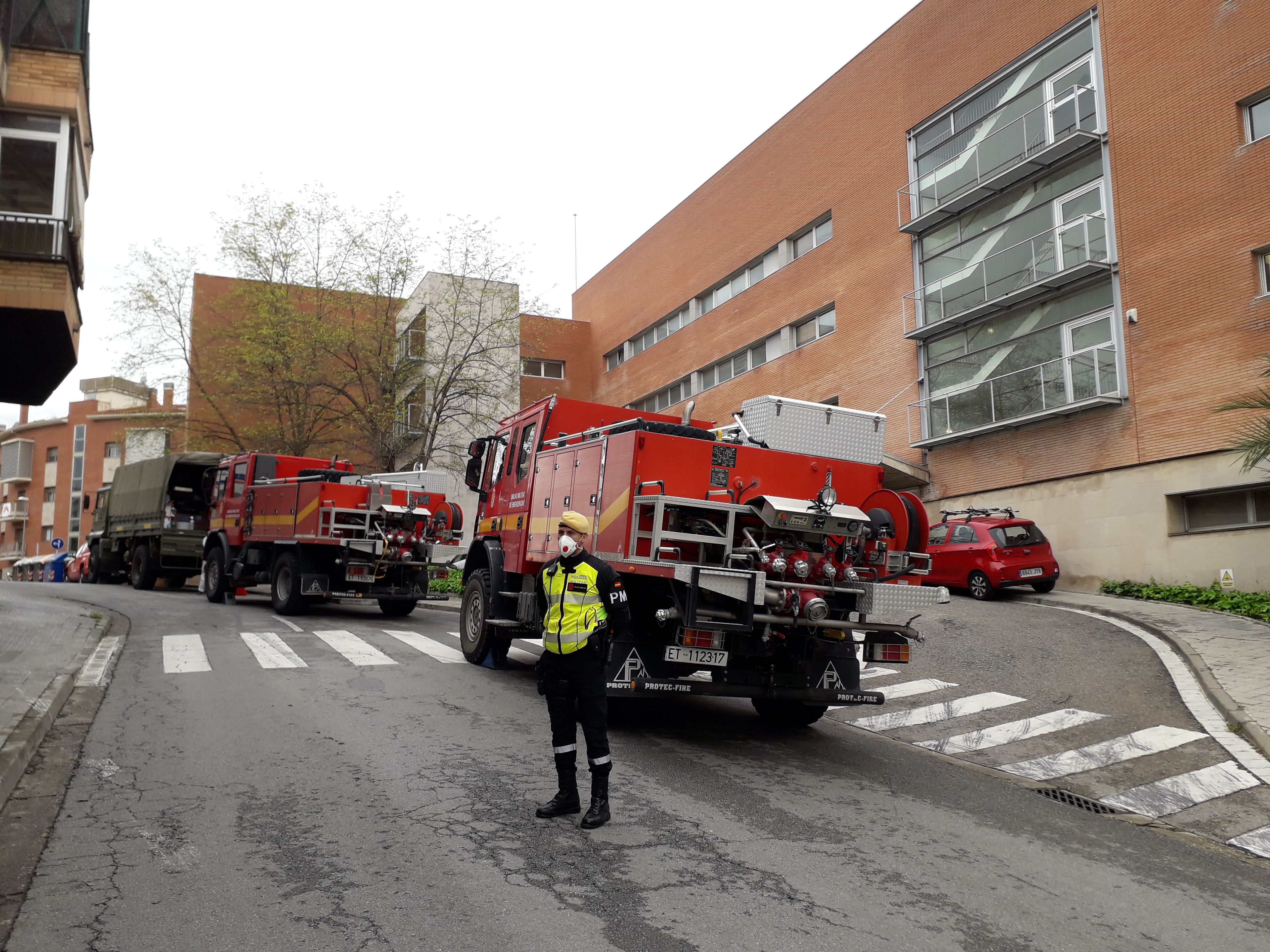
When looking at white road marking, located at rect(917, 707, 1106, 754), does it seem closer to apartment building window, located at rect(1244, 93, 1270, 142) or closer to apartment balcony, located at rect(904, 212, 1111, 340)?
apartment balcony, located at rect(904, 212, 1111, 340)

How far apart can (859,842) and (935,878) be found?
1.99 feet

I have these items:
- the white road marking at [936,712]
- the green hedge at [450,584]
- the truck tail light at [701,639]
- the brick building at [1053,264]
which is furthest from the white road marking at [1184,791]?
the green hedge at [450,584]

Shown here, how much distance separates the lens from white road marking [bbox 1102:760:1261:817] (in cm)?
678

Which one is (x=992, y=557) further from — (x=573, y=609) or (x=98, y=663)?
(x=98, y=663)

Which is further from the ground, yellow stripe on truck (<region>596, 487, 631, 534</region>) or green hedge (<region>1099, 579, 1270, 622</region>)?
yellow stripe on truck (<region>596, 487, 631, 534</region>)

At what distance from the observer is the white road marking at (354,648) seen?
1138 centimetres

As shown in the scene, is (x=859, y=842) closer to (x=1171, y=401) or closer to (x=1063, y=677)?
(x=1063, y=677)

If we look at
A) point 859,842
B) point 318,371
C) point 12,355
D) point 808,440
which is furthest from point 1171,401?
point 318,371

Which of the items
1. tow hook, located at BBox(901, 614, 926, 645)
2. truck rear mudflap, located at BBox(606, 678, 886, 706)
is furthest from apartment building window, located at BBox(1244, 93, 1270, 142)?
truck rear mudflap, located at BBox(606, 678, 886, 706)

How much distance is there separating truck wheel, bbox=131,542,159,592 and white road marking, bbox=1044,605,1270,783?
71.9 feet

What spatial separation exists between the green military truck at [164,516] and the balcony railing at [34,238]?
1034 cm

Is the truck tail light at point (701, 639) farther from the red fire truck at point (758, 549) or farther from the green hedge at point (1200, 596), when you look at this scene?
the green hedge at point (1200, 596)

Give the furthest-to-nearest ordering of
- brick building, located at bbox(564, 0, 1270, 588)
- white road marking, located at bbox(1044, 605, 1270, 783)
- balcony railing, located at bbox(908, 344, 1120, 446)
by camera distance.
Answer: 1. balcony railing, located at bbox(908, 344, 1120, 446)
2. brick building, located at bbox(564, 0, 1270, 588)
3. white road marking, located at bbox(1044, 605, 1270, 783)

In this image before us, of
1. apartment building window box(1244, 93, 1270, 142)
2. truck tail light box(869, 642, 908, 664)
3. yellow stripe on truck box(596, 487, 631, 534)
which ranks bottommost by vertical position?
truck tail light box(869, 642, 908, 664)
